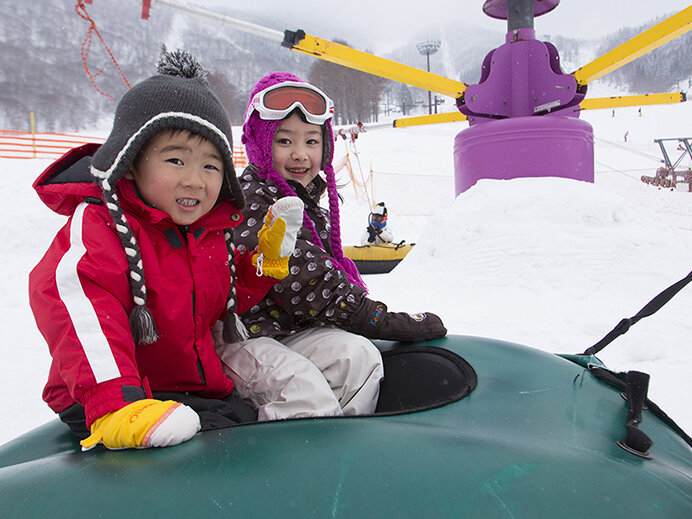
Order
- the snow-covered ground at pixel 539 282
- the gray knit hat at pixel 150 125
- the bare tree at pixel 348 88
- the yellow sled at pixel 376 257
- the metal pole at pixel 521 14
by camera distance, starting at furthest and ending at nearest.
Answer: the bare tree at pixel 348 88
the yellow sled at pixel 376 257
the metal pole at pixel 521 14
the snow-covered ground at pixel 539 282
the gray knit hat at pixel 150 125

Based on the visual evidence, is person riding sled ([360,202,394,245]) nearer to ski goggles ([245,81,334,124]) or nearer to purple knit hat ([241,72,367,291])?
purple knit hat ([241,72,367,291])

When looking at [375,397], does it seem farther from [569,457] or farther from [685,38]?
[685,38]

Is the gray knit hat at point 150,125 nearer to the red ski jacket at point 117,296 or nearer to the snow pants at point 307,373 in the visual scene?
the red ski jacket at point 117,296

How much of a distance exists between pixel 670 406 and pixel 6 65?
39.4 m

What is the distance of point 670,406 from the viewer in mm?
1757

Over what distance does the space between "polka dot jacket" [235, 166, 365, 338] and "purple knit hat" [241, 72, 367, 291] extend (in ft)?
0.10

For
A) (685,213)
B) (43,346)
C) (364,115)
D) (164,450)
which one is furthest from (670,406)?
(364,115)

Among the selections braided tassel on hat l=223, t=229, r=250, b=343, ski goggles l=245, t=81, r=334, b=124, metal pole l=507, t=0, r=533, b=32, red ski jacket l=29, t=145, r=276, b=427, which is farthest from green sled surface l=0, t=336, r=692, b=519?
metal pole l=507, t=0, r=533, b=32

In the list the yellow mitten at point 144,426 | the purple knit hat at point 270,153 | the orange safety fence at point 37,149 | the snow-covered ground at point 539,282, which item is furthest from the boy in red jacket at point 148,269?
the orange safety fence at point 37,149

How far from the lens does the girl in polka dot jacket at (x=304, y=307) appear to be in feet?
4.09

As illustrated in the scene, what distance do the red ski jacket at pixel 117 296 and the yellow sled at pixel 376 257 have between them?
4.44 metres

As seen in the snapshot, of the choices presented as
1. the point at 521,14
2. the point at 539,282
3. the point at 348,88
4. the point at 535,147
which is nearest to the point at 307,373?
the point at 539,282

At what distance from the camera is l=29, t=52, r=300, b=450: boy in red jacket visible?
813 mm

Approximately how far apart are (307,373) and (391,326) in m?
0.38
